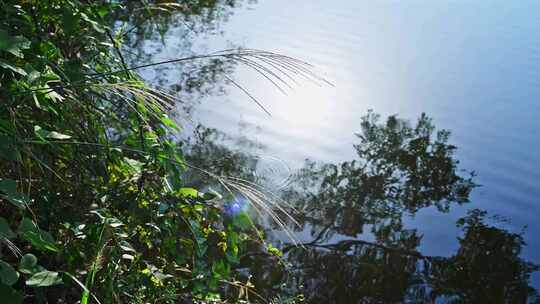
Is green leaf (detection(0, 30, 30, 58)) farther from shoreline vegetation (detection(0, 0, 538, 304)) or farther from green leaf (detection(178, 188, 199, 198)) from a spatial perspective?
green leaf (detection(178, 188, 199, 198))

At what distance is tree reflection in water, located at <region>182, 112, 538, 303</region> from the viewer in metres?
2.08

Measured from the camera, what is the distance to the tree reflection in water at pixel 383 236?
6.82ft

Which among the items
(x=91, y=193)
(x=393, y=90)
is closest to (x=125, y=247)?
(x=91, y=193)

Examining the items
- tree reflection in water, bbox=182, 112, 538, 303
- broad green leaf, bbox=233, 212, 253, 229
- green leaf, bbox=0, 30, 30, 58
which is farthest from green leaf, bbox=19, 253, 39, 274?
tree reflection in water, bbox=182, 112, 538, 303

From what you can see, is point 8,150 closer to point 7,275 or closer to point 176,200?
point 7,275

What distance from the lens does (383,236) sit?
2348mm

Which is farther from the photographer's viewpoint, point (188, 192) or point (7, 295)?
point (188, 192)

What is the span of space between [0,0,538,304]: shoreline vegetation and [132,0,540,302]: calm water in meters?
0.08

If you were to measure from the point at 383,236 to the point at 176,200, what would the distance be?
4.09 ft

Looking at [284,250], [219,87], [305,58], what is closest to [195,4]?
[305,58]

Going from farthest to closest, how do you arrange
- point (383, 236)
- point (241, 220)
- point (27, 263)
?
point (383, 236) < point (241, 220) < point (27, 263)

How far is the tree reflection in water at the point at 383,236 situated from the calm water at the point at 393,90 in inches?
2.1

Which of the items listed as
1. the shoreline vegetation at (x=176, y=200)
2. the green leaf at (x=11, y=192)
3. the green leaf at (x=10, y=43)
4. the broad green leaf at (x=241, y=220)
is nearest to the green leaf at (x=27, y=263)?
the shoreline vegetation at (x=176, y=200)

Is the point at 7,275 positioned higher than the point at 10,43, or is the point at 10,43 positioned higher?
the point at 10,43
